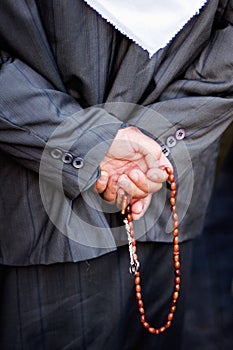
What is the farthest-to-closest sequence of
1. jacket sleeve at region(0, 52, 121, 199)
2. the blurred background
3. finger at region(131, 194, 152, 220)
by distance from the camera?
the blurred background, finger at region(131, 194, 152, 220), jacket sleeve at region(0, 52, 121, 199)

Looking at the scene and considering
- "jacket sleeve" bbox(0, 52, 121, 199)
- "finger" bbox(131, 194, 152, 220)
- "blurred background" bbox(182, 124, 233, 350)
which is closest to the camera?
"jacket sleeve" bbox(0, 52, 121, 199)

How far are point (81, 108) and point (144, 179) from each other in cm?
16

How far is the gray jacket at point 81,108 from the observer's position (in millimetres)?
1121

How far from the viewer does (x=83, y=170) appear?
1138 mm

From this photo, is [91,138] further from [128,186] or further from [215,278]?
[215,278]

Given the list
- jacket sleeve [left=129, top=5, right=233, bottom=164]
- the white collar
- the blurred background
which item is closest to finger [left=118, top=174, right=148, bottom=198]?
jacket sleeve [left=129, top=5, right=233, bottom=164]

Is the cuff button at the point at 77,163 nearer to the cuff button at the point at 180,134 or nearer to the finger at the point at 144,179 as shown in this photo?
the finger at the point at 144,179

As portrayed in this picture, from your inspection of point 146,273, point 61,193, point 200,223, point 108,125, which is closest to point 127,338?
point 146,273

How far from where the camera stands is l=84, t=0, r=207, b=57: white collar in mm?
1143

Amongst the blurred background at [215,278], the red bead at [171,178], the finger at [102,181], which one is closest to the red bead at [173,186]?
the red bead at [171,178]

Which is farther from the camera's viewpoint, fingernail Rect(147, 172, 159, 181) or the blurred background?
the blurred background

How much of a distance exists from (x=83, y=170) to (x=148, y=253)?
302 millimetres

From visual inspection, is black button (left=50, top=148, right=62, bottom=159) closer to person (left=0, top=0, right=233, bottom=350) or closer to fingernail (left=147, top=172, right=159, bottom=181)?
person (left=0, top=0, right=233, bottom=350)

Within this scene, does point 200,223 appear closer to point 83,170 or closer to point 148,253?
point 148,253
